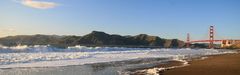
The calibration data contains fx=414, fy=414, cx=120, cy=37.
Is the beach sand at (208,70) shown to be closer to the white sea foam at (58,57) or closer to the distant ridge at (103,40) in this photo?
the white sea foam at (58,57)

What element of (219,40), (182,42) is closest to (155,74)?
(219,40)

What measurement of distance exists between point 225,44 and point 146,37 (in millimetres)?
21571

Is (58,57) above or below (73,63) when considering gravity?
above

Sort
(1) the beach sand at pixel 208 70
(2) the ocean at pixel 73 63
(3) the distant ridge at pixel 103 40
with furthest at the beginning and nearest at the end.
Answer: (3) the distant ridge at pixel 103 40 → (2) the ocean at pixel 73 63 → (1) the beach sand at pixel 208 70

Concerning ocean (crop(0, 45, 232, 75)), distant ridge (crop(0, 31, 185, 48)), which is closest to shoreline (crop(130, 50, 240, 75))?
ocean (crop(0, 45, 232, 75))

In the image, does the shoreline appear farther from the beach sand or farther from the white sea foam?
the white sea foam

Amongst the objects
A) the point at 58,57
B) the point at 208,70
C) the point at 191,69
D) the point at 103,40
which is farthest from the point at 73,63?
the point at 103,40

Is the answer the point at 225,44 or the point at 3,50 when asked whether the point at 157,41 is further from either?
the point at 3,50

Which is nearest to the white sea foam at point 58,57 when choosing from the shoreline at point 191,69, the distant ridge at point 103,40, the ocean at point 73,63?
the ocean at point 73,63

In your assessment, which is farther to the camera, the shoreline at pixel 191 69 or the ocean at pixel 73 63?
the ocean at pixel 73 63

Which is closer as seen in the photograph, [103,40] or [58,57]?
[58,57]

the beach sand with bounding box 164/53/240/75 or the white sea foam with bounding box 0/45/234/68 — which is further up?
the white sea foam with bounding box 0/45/234/68

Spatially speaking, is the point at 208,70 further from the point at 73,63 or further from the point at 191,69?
the point at 73,63

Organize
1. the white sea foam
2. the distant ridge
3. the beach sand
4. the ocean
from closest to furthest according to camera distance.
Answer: the beach sand → the ocean → the white sea foam → the distant ridge
